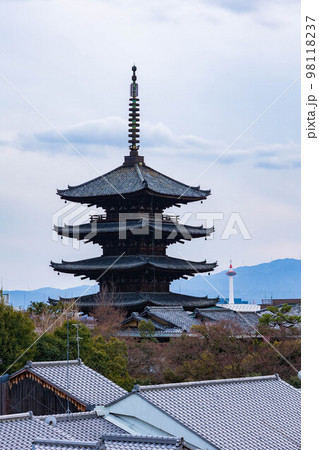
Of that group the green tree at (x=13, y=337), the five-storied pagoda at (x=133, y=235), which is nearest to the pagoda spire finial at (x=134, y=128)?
the five-storied pagoda at (x=133, y=235)

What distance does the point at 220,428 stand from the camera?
18.8 meters

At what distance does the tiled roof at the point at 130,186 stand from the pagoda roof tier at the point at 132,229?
1933 millimetres

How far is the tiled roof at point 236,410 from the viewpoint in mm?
18391

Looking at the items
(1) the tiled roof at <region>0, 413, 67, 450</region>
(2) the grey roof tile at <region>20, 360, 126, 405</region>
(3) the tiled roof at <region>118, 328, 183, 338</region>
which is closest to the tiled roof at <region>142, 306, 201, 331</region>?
(3) the tiled roof at <region>118, 328, 183, 338</region>

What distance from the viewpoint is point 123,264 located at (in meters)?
49.3

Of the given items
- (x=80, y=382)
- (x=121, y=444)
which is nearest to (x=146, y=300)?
(x=80, y=382)

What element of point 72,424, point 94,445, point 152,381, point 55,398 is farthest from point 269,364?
point 94,445

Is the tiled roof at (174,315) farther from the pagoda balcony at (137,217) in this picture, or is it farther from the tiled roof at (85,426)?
the tiled roof at (85,426)

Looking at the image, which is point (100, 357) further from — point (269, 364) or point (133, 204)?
point (133, 204)

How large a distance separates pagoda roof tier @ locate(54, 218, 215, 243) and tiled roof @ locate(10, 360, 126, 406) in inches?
985

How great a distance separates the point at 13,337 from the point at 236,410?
41.4ft

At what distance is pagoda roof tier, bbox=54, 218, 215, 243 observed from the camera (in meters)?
49.4

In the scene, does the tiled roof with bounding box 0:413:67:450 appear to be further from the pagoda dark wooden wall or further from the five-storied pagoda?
the five-storied pagoda

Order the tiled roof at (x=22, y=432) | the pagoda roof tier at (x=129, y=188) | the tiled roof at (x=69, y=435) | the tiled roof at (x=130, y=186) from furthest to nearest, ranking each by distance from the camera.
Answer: the tiled roof at (x=130, y=186) → the pagoda roof tier at (x=129, y=188) → the tiled roof at (x=22, y=432) → the tiled roof at (x=69, y=435)
